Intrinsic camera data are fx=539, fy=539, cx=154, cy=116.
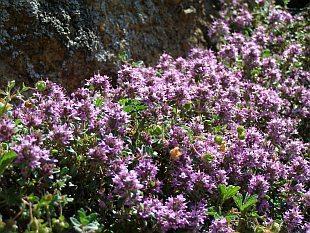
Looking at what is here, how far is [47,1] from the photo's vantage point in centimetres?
388

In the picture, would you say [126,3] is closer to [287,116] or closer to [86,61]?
[86,61]

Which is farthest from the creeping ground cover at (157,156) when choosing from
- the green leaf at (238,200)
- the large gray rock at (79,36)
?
the large gray rock at (79,36)

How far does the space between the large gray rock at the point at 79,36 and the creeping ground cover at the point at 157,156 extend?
0.22 meters

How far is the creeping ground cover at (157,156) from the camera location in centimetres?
264

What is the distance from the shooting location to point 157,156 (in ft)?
10.5

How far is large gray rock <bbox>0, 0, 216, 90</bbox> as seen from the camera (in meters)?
3.72

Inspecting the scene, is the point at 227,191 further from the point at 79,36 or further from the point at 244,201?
the point at 79,36

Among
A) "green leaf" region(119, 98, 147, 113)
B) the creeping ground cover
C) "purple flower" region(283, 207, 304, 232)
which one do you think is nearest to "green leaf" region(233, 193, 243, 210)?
the creeping ground cover

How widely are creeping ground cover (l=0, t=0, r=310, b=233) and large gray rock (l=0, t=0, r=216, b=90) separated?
22 centimetres

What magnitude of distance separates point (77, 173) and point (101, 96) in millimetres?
745

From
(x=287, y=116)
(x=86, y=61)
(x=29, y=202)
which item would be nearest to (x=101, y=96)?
(x=86, y=61)

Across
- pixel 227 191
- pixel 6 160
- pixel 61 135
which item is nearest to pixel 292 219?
pixel 227 191

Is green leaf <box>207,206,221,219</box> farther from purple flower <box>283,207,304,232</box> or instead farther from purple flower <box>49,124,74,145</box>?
purple flower <box>49,124,74,145</box>

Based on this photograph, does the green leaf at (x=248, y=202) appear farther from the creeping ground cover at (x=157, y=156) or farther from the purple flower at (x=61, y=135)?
the purple flower at (x=61, y=135)
